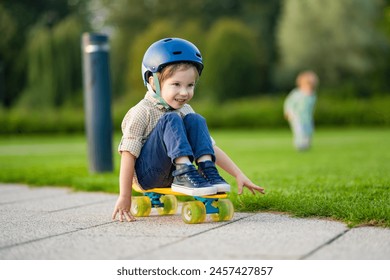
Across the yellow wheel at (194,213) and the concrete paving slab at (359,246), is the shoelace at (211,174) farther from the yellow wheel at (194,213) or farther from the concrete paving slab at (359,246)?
the concrete paving slab at (359,246)

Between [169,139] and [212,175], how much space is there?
0.34 m

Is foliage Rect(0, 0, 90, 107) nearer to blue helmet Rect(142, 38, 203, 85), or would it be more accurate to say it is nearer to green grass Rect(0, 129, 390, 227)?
green grass Rect(0, 129, 390, 227)

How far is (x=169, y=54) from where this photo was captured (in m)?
3.96

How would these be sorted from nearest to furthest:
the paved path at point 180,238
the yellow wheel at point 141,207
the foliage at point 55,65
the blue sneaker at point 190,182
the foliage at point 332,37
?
the paved path at point 180,238 → the blue sneaker at point 190,182 → the yellow wheel at point 141,207 → the foliage at point 55,65 → the foliage at point 332,37

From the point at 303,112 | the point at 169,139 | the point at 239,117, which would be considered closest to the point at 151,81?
the point at 169,139

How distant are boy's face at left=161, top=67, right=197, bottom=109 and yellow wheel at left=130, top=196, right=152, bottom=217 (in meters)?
0.69

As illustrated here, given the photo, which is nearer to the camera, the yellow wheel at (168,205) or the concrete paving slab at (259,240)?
the concrete paving slab at (259,240)

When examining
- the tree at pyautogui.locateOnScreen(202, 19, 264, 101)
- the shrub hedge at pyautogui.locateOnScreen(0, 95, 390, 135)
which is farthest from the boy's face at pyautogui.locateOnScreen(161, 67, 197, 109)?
the tree at pyautogui.locateOnScreen(202, 19, 264, 101)

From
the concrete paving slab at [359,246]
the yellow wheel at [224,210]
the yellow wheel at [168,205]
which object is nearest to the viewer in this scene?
the concrete paving slab at [359,246]

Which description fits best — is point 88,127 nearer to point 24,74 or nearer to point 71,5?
point 24,74

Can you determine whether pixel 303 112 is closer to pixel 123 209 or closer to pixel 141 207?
pixel 141 207

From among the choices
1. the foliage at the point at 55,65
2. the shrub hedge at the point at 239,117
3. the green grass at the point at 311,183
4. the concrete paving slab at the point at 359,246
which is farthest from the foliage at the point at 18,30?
the concrete paving slab at the point at 359,246

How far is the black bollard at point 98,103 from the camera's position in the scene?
6965 mm

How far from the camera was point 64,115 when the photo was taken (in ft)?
85.1
